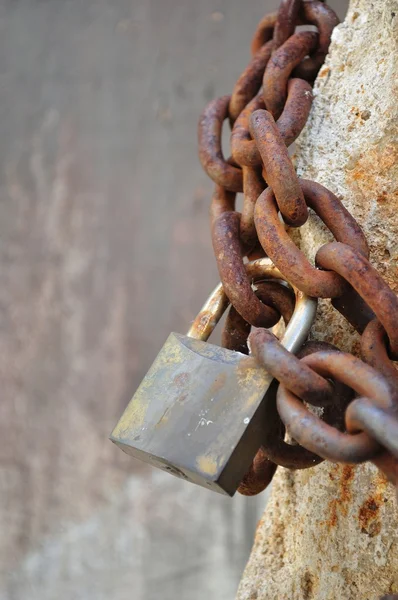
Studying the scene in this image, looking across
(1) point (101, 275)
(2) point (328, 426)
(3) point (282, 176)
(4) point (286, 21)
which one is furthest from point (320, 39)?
(1) point (101, 275)

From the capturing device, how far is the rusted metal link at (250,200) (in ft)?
1.94

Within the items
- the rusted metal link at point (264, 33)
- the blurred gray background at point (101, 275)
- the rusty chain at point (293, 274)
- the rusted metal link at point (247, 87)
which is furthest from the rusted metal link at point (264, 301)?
the blurred gray background at point (101, 275)

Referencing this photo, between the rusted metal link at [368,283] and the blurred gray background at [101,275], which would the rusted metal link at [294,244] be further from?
the blurred gray background at [101,275]

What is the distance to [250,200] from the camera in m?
0.60

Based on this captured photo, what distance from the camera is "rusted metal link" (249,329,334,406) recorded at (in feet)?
1.45

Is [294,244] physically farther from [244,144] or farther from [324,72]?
[324,72]

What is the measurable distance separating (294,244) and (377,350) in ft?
0.35

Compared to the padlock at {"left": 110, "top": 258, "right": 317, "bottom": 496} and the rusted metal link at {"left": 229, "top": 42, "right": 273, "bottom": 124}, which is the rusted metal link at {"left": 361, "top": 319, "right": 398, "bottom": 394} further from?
the rusted metal link at {"left": 229, "top": 42, "right": 273, "bottom": 124}

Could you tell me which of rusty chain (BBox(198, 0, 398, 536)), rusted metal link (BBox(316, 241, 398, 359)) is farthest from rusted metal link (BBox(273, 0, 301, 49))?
rusted metal link (BBox(316, 241, 398, 359))

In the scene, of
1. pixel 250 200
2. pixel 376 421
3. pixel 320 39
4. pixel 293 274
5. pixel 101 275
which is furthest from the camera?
pixel 101 275

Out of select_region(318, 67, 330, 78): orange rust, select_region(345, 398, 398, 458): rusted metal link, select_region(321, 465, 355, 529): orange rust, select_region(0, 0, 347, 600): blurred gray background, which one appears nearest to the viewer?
select_region(345, 398, 398, 458): rusted metal link

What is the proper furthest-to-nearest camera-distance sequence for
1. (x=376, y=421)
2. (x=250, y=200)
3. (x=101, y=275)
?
(x=101, y=275)
(x=250, y=200)
(x=376, y=421)

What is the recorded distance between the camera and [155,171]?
1.78 metres

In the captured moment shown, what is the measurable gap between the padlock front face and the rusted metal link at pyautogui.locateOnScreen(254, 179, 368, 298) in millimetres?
76
